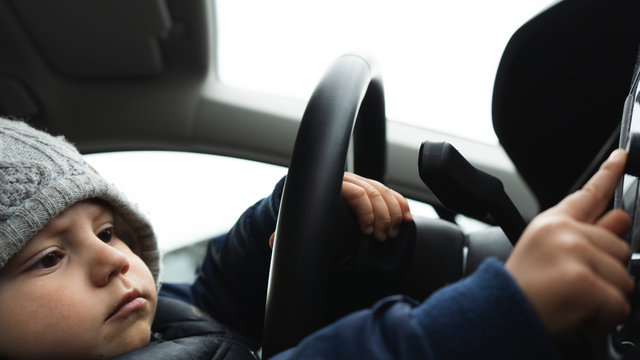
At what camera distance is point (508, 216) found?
1.72 feet

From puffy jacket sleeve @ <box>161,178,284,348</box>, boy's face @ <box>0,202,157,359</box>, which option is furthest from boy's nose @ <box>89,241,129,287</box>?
puffy jacket sleeve @ <box>161,178,284,348</box>

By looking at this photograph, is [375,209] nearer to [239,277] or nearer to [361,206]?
[361,206]

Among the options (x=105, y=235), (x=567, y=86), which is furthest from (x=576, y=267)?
(x=105, y=235)

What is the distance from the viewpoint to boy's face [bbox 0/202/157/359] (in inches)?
27.1

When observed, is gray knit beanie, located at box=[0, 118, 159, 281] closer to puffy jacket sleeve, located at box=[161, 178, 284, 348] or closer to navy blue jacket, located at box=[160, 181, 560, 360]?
puffy jacket sleeve, located at box=[161, 178, 284, 348]

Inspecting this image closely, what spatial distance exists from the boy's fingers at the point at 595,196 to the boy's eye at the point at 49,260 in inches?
23.5

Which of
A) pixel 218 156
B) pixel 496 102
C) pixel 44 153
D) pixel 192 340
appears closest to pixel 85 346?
pixel 192 340

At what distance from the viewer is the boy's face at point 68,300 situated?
688mm

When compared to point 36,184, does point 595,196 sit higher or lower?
higher

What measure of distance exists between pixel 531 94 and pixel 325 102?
1.10 ft

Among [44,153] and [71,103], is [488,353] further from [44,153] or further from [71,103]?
[71,103]

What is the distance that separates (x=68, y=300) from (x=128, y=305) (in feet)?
0.23

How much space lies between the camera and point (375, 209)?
604 mm

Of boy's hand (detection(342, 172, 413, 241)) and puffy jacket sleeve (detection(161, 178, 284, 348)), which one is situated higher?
boy's hand (detection(342, 172, 413, 241))
